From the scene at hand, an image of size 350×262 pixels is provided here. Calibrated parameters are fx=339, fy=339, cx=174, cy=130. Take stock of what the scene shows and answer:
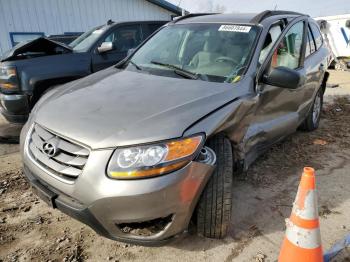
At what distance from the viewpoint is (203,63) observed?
3270mm

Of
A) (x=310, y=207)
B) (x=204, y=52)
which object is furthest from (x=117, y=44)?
(x=310, y=207)

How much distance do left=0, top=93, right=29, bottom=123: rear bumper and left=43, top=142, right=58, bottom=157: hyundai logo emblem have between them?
2.76 meters

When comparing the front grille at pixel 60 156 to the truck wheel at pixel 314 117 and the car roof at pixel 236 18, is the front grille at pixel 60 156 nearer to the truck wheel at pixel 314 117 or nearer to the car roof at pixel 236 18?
the car roof at pixel 236 18

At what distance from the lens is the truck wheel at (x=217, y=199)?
7.97ft

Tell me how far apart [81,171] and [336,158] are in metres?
3.48

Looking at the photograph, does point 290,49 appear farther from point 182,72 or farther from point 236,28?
point 182,72

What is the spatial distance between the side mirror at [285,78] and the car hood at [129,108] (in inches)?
16.7

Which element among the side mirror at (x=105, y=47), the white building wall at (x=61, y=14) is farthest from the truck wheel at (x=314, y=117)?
the white building wall at (x=61, y=14)

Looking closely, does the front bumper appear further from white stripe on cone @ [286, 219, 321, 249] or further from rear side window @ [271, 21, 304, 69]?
rear side window @ [271, 21, 304, 69]

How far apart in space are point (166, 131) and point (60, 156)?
75cm

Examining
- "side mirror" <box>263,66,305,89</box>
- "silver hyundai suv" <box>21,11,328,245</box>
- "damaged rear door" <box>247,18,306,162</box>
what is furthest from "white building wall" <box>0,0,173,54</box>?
"side mirror" <box>263,66,305,89</box>

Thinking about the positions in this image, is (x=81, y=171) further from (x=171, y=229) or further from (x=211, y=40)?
(x=211, y=40)

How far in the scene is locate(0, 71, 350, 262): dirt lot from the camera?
2541 millimetres

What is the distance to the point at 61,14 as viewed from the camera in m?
11.9
